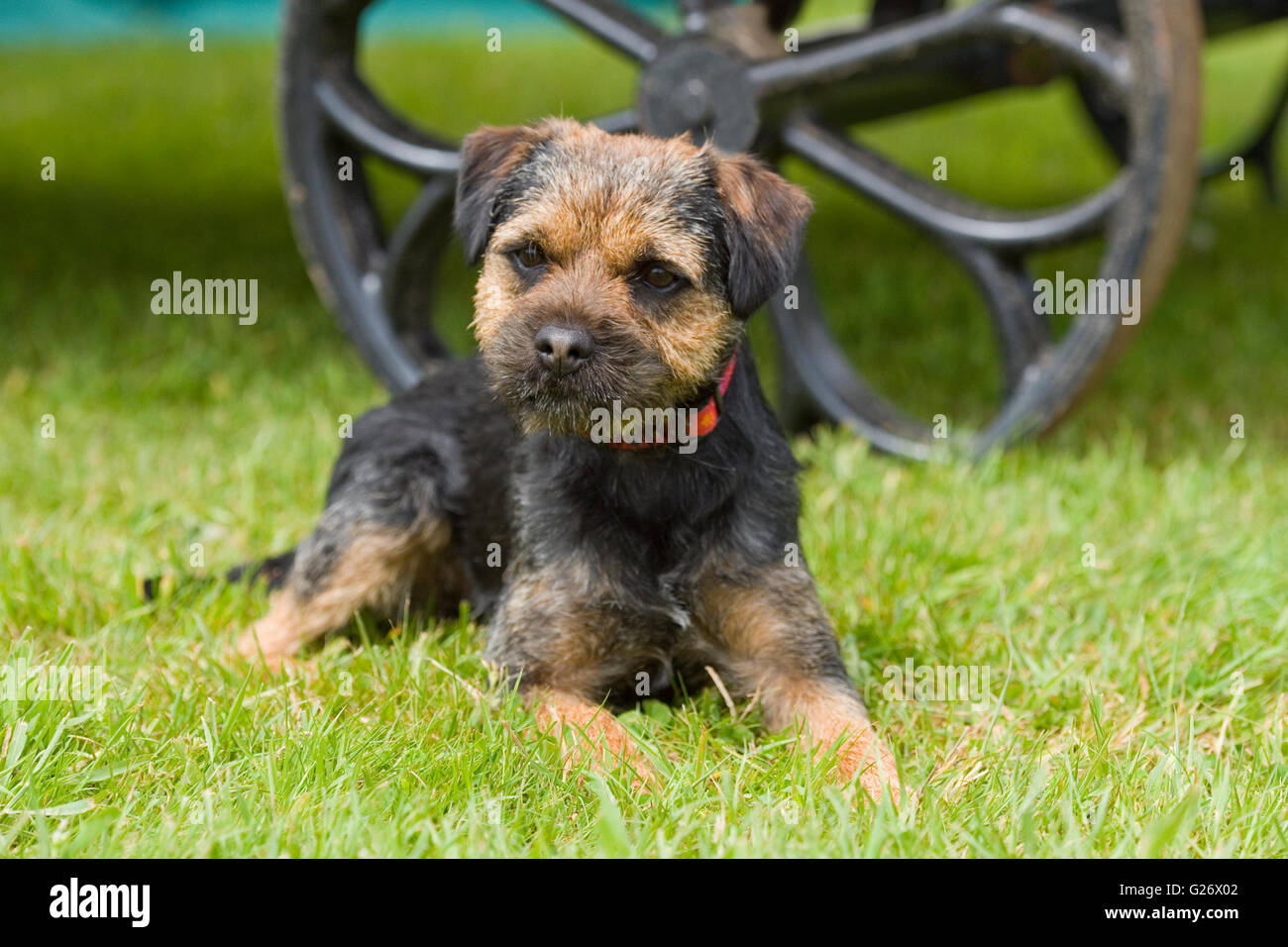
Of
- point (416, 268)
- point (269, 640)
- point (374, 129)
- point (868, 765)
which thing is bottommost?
point (868, 765)

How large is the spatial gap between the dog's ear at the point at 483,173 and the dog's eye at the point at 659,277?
1.40 ft

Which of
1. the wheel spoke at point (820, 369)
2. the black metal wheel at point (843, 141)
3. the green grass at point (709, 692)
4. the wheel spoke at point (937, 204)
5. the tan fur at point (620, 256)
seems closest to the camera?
the green grass at point (709, 692)

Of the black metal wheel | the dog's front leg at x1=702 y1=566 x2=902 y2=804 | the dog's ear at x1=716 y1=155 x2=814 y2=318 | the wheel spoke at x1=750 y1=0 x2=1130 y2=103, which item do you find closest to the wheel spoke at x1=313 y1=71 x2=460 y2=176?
the black metal wheel

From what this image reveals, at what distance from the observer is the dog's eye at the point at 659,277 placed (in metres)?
2.90

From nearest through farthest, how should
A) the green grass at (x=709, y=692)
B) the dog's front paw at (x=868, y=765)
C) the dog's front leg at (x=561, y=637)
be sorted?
1. the green grass at (x=709, y=692)
2. the dog's front paw at (x=868, y=765)
3. the dog's front leg at (x=561, y=637)

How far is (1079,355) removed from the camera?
4.04 meters

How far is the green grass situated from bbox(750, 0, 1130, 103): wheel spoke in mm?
1118

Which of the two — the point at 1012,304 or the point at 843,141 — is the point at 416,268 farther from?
the point at 1012,304

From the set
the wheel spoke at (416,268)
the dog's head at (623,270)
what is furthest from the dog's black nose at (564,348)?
the wheel spoke at (416,268)

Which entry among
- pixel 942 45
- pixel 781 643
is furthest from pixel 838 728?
pixel 942 45

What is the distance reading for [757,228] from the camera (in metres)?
2.94

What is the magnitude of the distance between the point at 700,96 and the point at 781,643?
1819 millimetres

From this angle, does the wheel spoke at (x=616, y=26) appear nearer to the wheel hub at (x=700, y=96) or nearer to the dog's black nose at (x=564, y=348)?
the wheel hub at (x=700, y=96)

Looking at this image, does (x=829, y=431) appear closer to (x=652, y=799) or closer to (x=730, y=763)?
(x=730, y=763)
